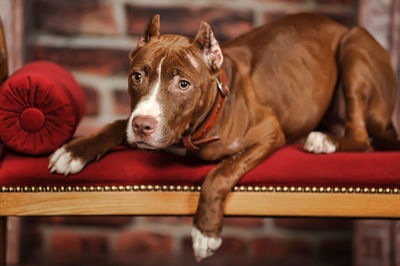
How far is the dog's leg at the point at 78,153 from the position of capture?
1.36m

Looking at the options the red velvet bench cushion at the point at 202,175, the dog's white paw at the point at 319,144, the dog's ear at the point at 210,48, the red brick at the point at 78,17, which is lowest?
the red velvet bench cushion at the point at 202,175

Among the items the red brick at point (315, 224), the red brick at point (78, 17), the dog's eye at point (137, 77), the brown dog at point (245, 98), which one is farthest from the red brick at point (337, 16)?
the dog's eye at point (137, 77)

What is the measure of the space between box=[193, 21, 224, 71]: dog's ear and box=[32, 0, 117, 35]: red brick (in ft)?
3.10

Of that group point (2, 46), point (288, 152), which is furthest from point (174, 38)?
point (2, 46)

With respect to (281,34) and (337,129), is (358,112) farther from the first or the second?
(281,34)

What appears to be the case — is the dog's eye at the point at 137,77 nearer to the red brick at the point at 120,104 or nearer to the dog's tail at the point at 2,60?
the dog's tail at the point at 2,60

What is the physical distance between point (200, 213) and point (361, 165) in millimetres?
528

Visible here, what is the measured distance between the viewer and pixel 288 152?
150cm

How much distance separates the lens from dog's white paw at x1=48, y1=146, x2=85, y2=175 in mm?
1362

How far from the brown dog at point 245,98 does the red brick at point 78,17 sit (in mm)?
720

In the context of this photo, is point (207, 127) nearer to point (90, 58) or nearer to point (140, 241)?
point (90, 58)

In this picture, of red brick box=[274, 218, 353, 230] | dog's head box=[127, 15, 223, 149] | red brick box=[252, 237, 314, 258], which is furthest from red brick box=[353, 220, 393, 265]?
dog's head box=[127, 15, 223, 149]

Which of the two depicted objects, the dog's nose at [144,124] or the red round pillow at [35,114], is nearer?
the dog's nose at [144,124]

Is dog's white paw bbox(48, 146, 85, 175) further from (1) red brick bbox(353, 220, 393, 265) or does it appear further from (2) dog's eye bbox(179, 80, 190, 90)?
(1) red brick bbox(353, 220, 393, 265)
